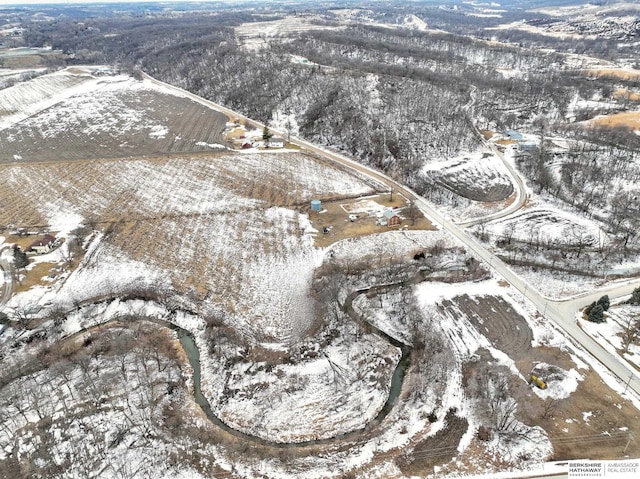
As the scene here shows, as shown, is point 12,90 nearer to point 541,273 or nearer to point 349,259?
point 349,259

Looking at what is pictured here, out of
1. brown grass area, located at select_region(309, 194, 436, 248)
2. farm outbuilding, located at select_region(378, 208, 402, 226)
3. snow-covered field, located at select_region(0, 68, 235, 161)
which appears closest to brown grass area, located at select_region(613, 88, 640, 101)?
brown grass area, located at select_region(309, 194, 436, 248)

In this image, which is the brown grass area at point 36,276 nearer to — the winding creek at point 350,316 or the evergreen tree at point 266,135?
the winding creek at point 350,316

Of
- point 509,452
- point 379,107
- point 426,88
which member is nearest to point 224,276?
point 509,452

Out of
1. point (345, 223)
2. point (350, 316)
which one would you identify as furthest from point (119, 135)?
point (350, 316)

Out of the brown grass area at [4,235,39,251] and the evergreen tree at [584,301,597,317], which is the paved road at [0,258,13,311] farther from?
the evergreen tree at [584,301,597,317]

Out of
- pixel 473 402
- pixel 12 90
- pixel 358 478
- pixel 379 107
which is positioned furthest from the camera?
pixel 12 90
